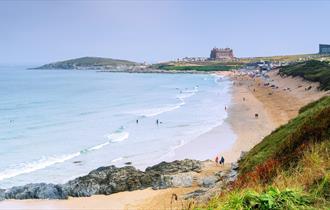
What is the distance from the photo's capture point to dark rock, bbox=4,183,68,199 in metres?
20.5

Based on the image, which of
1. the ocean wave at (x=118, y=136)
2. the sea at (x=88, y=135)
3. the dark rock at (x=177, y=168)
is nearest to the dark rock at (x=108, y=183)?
the dark rock at (x=177, y=168)

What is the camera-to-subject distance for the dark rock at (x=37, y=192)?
2052 cm

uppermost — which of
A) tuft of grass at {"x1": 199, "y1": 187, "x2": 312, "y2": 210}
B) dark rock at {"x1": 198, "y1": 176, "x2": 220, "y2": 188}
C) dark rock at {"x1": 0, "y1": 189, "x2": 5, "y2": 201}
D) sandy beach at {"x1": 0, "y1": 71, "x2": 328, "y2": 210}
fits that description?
tuft of grass at {"x1": 199, "y1": 187, "x2": 312, "y2": 210}

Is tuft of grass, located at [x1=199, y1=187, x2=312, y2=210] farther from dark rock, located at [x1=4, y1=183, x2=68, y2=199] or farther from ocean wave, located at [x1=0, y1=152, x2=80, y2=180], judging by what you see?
ocean wave, located at [x1=0, y1=152, x2=80, y2=180]

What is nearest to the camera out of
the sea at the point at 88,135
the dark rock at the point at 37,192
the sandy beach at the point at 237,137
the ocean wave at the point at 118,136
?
the sandy beach at the point at 237,137

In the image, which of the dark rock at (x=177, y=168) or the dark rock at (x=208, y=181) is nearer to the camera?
the dark rock at (x=208, y=181)

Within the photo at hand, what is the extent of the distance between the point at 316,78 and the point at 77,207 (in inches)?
2426

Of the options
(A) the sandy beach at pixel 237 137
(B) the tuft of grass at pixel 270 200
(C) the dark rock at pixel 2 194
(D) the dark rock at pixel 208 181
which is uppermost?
(B) the tuft of grass at pixel 270 200

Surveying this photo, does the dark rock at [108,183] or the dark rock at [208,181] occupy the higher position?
the dark rock at [208,181]

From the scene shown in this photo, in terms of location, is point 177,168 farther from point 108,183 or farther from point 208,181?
point 208,181

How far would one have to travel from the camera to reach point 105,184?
21.3 metres

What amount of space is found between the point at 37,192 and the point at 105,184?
3.32 meters

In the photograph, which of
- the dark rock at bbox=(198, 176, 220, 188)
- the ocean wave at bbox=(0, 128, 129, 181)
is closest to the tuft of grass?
the dark rock at bbox=(198, 176, 220, 188)

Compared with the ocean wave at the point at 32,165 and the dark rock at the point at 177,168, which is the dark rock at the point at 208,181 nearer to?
the dark rock at the point at 177,168
